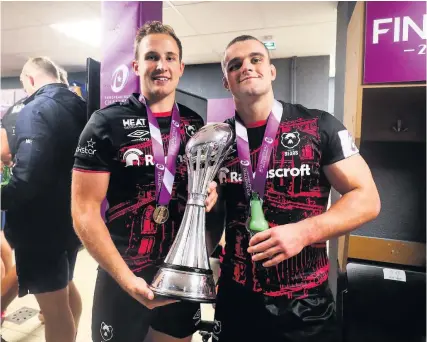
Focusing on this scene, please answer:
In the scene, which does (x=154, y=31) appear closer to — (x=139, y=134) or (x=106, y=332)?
(x=139, y=134)

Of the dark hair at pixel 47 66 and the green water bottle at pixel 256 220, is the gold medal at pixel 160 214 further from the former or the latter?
the dark hair at pixel 47 66

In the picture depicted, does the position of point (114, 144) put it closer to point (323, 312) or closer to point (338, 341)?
point (323, 312)

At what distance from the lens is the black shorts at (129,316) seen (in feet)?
2.81

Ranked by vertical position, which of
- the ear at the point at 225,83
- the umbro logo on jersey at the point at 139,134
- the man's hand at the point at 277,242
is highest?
the ear at the point at 225,83

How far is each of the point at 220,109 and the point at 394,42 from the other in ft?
1.92

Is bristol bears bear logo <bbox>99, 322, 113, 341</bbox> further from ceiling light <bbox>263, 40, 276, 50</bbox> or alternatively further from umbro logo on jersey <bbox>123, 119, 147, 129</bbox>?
ceiling light <bbox>263, 40, 276, 50</bbox>

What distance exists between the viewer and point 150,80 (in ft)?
2.64

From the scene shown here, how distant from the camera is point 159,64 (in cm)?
79

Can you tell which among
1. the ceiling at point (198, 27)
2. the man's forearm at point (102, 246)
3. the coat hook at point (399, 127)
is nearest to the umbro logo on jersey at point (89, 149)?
the man's forearm at point (102, 246)

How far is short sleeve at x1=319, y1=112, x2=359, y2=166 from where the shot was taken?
2.55 ft

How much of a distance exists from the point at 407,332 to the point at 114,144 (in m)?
1.12

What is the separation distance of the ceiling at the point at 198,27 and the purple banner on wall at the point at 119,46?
79mm

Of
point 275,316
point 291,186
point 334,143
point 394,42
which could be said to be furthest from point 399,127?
point 275,316

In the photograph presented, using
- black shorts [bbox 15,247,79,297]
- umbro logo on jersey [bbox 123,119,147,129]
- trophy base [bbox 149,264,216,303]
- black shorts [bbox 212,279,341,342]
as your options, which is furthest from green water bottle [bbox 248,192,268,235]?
black shorts [bbox 15,247,79,297]
